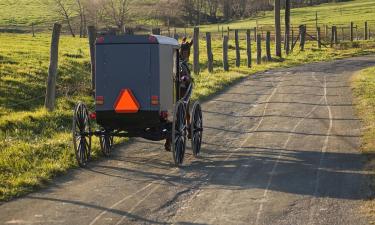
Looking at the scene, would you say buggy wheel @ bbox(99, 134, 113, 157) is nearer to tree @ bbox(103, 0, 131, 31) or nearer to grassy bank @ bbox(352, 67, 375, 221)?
grassy bank @ bbox(352, 67, 375, 221)

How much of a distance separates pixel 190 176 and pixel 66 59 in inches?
672

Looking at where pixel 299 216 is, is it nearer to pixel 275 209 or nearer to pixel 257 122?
pixel 275 209

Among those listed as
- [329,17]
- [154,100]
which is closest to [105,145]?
[154,100]

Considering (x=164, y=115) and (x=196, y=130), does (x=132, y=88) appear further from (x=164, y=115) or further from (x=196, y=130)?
(x=196, y=130)

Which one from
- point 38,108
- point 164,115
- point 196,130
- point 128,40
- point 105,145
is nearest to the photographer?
point 128,40

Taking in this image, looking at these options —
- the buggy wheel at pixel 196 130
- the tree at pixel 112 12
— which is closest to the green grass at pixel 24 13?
the tree at pixel 112 12

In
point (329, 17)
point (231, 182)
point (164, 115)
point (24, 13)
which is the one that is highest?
point (24, 13)

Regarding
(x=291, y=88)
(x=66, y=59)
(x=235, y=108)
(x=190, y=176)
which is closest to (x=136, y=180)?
(x=190, y=176)

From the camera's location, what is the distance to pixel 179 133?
32.3 feet

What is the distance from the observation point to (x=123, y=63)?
948 centimetres

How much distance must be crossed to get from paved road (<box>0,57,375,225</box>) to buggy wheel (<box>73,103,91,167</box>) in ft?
0.69

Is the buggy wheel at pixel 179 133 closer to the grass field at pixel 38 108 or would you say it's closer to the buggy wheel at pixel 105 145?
the buggy wheel at pixel 105 145

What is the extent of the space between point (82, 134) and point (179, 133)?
1.60 metres

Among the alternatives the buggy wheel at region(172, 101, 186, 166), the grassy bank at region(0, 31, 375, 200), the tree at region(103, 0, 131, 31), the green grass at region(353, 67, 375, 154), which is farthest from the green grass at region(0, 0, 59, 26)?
the buggy wheel at region(172, 101, 186, 166)
